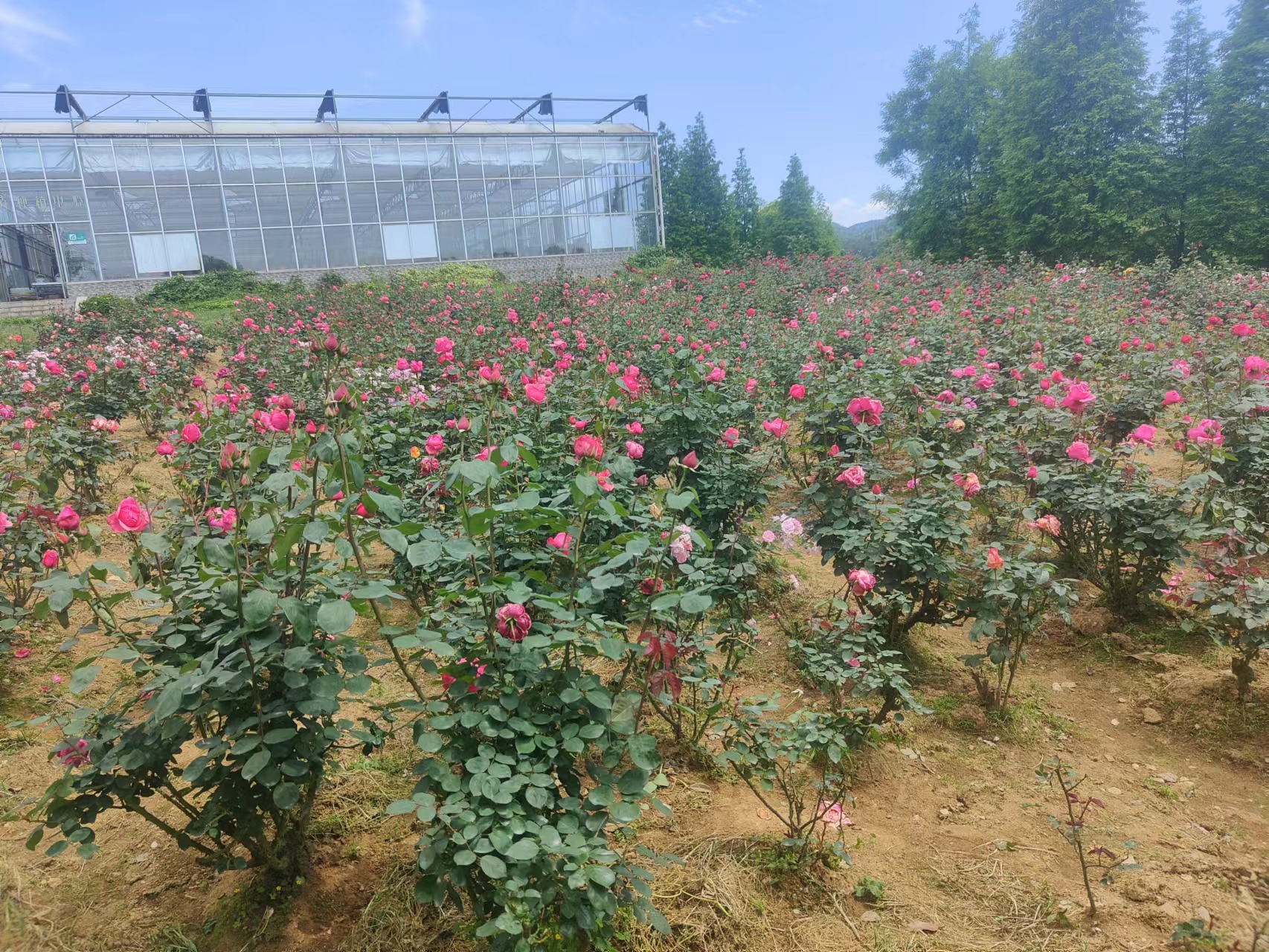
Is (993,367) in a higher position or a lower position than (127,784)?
higher

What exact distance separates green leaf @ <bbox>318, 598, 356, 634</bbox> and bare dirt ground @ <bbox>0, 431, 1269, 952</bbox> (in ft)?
2.81

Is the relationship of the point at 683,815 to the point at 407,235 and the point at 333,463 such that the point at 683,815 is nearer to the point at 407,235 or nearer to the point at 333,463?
the point at 333,463

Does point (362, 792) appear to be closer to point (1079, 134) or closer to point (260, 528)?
point (260, 528)

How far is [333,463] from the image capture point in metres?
1.35

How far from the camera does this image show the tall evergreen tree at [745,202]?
3028cm

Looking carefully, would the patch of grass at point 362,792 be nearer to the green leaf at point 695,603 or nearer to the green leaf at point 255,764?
the green leaf at point 255,764

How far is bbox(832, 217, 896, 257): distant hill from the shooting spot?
104 feet

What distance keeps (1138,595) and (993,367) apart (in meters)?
1.92

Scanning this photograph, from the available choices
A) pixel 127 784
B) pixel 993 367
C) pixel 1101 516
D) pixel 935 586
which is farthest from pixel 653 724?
pixel 993 367

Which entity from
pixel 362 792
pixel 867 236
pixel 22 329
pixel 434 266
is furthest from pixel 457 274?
pixel 867 236

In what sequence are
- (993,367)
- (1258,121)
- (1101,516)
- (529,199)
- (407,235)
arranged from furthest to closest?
1. (529,199)
2. (407,235)
3. (1258,121)
4. (993,367)
5. (1101,516)

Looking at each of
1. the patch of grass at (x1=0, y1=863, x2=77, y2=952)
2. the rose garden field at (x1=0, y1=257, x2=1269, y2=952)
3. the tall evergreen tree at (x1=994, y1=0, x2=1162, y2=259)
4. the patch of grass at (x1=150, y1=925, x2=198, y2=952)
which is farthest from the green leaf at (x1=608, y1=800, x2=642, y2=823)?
the tall evergreen tree at (x1=994, y1=0, x2=1162, y2=259)

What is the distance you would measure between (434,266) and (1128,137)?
1922 centimetres

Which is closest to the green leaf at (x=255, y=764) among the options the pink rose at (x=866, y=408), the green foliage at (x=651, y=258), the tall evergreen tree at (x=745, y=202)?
the pink rose at (x=866, y=408)
